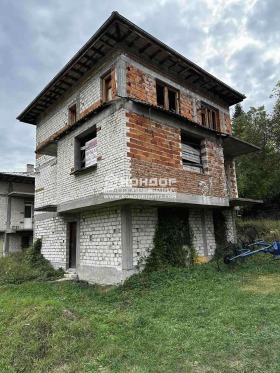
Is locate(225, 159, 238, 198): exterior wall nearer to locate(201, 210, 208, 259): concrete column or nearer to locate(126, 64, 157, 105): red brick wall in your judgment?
locate(201, 210, 208, 259): concrete column

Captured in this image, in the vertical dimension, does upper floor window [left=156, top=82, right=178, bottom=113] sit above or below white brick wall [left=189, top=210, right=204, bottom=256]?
above

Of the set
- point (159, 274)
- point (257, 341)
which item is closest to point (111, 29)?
point (159, 274)

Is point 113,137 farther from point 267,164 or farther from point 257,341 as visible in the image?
point 267,164

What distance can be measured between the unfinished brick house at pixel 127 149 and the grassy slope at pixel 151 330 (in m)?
1.95

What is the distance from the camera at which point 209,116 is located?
447 inches

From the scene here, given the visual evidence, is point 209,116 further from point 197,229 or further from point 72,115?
point 72,115

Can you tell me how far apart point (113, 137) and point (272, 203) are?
2056cm

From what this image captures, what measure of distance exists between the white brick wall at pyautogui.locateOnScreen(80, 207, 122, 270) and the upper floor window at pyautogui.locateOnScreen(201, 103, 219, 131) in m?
5.56

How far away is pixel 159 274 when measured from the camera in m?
7.53

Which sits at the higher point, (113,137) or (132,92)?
(132,92)

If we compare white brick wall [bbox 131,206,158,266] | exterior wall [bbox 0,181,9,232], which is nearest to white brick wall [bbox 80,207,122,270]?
white brick wall [bbox 131,206,158,266]

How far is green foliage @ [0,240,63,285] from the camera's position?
31.1 ft

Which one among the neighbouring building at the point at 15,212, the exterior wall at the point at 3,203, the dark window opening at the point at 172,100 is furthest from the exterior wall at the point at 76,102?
the exterior wall at the point at 3,203

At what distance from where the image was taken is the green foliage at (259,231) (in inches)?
570
